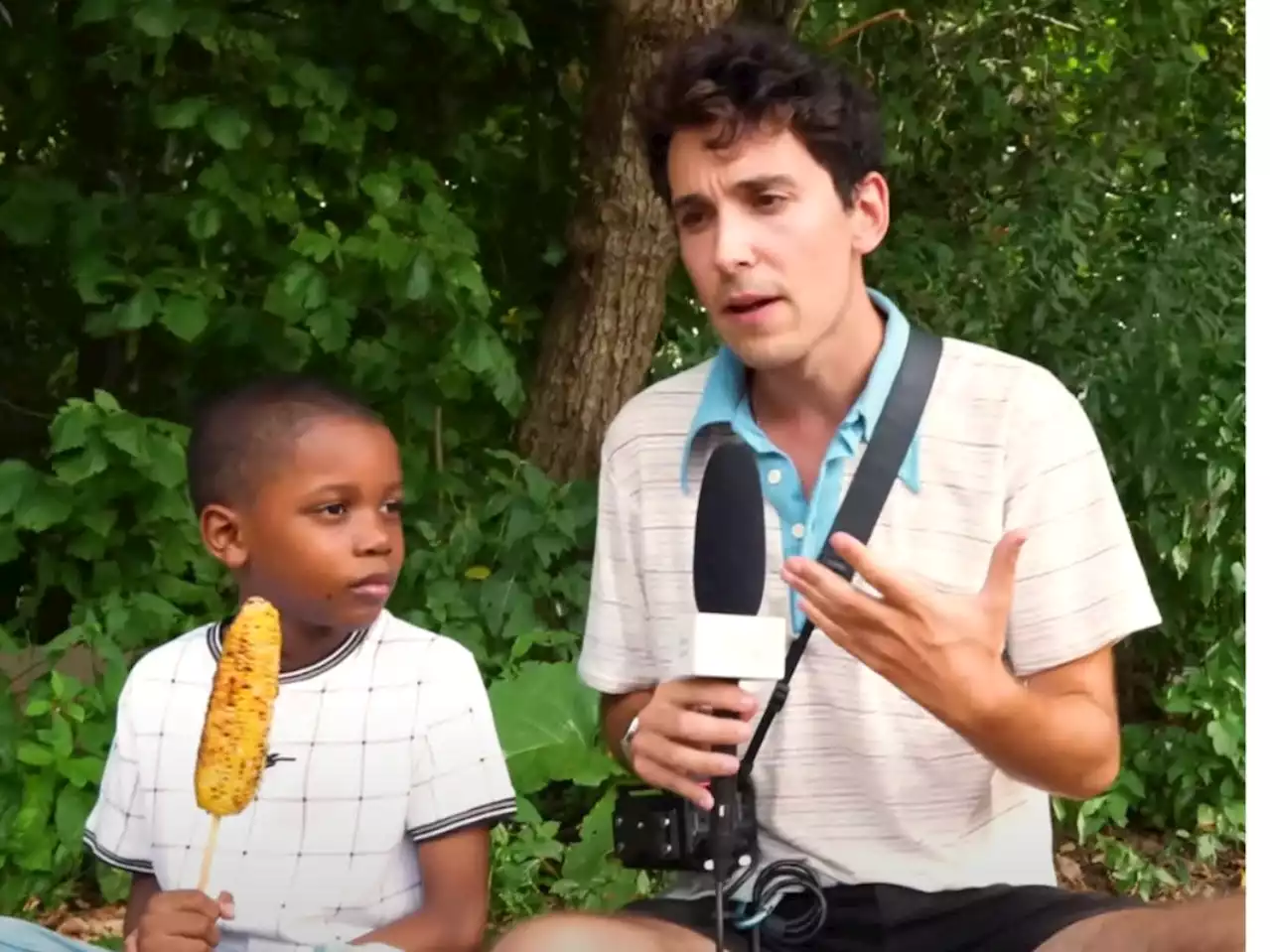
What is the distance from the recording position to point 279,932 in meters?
1.03

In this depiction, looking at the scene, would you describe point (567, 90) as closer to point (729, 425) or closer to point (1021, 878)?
point (729, 425)

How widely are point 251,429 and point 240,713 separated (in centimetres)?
24

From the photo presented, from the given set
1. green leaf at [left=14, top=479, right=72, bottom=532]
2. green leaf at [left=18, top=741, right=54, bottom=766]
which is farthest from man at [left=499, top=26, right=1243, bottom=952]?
green leaf at [left=14, top=479, right=72, bottom=532]

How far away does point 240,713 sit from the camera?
0.93 meters

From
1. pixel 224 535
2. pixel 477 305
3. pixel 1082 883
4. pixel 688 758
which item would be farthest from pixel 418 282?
pixel 1082 883

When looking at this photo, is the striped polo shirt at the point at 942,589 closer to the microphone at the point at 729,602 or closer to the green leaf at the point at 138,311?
the microphone at the point at 729,602

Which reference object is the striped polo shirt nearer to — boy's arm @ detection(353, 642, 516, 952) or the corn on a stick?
boy's arm @ detection(353, 642, 516, 952)

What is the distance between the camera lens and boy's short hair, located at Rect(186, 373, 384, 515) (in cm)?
105

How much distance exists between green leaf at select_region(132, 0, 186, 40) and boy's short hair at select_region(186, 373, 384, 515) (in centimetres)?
39

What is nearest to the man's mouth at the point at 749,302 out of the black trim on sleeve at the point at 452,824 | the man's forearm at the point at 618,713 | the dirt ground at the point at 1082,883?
the man's forearm at the point at 618,713

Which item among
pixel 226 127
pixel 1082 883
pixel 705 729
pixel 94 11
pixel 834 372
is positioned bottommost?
pixel 1082 883

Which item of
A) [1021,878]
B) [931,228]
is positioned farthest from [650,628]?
[931,228]

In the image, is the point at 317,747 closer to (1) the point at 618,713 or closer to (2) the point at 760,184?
(1) the point at 618,713

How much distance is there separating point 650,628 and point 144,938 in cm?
43
